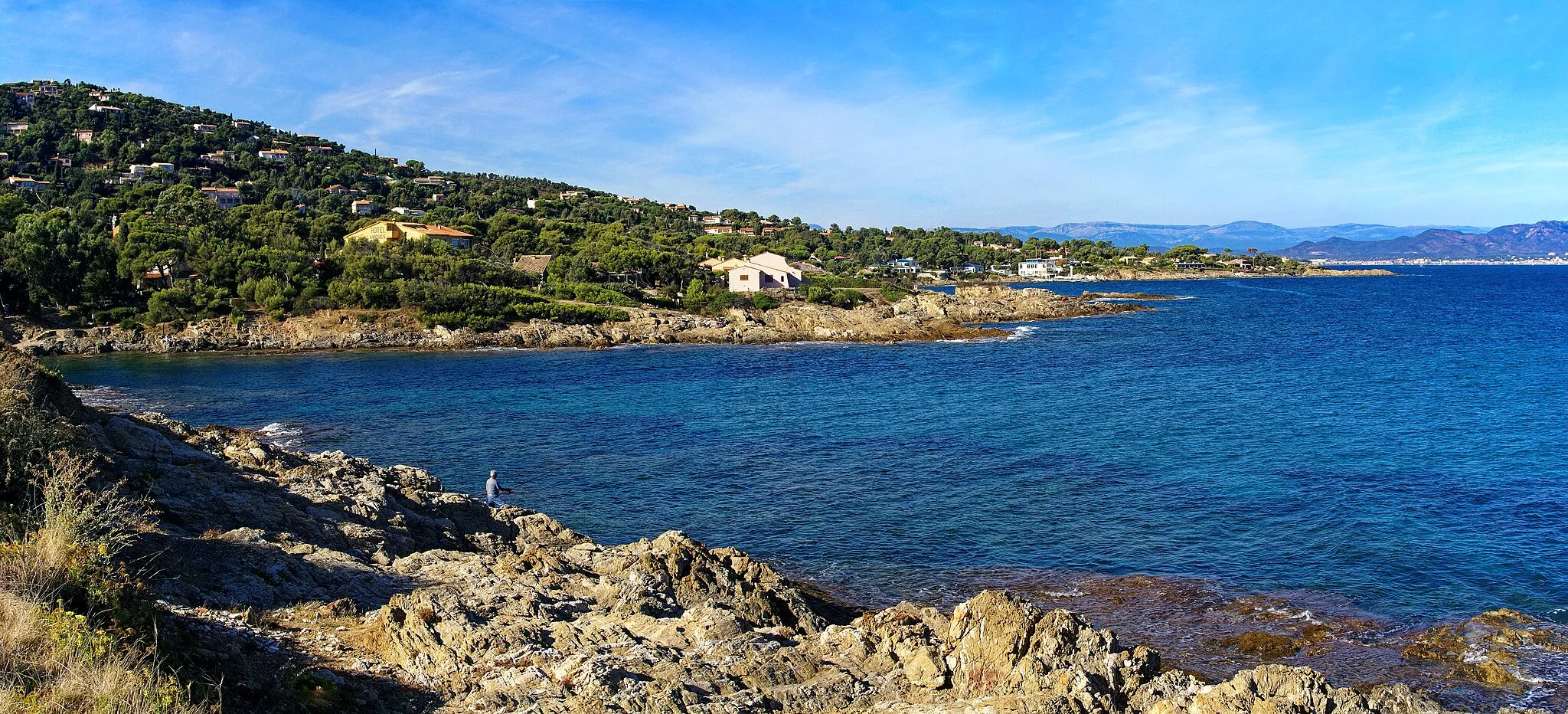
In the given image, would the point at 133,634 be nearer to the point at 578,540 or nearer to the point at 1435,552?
the point at 578,540

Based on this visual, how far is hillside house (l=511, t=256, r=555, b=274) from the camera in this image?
79.7 meters

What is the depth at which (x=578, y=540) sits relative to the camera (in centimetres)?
1759

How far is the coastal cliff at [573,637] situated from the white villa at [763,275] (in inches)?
2520

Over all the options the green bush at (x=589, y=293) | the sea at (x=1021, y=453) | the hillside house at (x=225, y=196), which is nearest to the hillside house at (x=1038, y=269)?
the sea at (x=1021, y=453)

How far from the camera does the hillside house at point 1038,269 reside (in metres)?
152

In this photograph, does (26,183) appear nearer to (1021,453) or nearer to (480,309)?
(480,309)

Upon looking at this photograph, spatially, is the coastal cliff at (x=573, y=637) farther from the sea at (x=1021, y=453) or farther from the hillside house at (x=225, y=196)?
the hillside house at (x=225, y=196)

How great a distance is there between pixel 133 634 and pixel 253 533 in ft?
18.7

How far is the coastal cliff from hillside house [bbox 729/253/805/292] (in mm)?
64678

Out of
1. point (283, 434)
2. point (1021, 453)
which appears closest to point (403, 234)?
point (283, 434)

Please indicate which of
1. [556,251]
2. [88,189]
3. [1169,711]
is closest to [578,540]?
[1169,711]

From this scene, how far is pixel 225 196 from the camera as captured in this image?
98.4m

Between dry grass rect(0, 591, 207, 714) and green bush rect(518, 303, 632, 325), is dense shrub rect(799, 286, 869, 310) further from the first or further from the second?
dry grass rect(0, 591, 207, 714)

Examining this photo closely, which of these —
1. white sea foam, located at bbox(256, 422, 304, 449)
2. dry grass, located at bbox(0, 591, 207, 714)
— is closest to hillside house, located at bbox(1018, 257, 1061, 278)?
white sea foam, located at bbox(256, 422, 304, 449)
